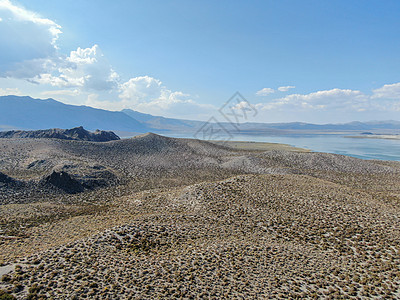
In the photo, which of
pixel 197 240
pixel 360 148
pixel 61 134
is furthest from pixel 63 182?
pixel 360 148

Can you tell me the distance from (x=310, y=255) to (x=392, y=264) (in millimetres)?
3527

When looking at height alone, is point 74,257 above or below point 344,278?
above

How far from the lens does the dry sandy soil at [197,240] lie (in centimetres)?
835

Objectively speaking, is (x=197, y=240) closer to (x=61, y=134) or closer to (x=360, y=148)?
(x=61, y=134)

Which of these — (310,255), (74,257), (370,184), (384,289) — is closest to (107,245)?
(74,257)

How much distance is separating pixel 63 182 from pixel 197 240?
21.1m

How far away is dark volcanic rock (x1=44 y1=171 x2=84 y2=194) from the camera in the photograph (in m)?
26.5

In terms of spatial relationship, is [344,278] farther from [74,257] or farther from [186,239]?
[74,257]

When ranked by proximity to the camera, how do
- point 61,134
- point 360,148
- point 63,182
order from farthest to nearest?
point 360,148, point 61,134, point 63,182

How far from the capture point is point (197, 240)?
1264cm

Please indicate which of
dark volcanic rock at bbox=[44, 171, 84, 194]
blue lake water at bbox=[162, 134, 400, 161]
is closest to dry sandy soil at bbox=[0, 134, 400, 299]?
dark volcanic rock at bbox=[44, 171, 84, 194]

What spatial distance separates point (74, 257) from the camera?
9398mm

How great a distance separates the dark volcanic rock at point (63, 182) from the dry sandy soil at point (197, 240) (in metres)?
0.11

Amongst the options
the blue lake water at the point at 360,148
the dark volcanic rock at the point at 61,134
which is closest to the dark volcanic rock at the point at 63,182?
the dark volcanic rock at the point at 61,134
